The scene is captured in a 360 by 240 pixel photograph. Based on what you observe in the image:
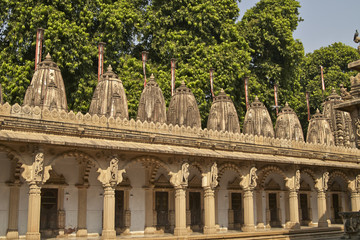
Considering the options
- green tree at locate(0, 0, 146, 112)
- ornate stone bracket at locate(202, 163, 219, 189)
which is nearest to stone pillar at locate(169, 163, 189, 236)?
ornate stone bracket at locate(202, 163, 219, 189)

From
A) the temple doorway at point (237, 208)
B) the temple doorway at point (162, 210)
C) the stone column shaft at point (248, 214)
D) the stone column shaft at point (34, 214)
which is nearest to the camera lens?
the stone column shaft at point (34, 214)

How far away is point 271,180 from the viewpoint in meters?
25.0

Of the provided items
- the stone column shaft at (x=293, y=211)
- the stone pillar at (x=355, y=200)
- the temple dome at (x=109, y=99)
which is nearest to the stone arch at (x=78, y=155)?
the temple dome at (x=109, y=99)

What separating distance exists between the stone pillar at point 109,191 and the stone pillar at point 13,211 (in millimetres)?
3267

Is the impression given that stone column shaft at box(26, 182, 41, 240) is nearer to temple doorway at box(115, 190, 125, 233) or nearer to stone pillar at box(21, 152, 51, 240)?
stone pillar at box(21, 152, 51, 240)

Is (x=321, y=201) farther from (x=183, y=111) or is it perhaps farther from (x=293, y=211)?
(x=183, y=111)

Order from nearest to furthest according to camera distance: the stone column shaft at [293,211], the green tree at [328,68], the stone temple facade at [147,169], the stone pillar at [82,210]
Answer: the stone temple facade at [147,169] < the stone pillar at [82,210] < the stone column shaft at [293,211] < the green tree at [328,68]

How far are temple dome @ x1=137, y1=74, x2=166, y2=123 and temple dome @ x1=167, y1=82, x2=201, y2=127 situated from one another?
0.97 m

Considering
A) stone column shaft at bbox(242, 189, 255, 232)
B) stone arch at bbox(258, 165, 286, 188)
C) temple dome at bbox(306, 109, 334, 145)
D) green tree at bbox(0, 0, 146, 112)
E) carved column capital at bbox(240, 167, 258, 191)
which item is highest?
green tree at bbox(0, 0, 146, 112)

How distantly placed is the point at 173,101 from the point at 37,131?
37.8ft

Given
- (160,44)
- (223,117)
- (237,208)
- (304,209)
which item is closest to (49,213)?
(237,208)

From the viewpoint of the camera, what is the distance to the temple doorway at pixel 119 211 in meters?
19.8

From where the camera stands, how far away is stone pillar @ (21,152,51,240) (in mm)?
14609

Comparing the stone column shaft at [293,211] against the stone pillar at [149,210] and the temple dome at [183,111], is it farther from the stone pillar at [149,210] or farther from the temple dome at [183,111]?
the stone pillar at [149,210]
